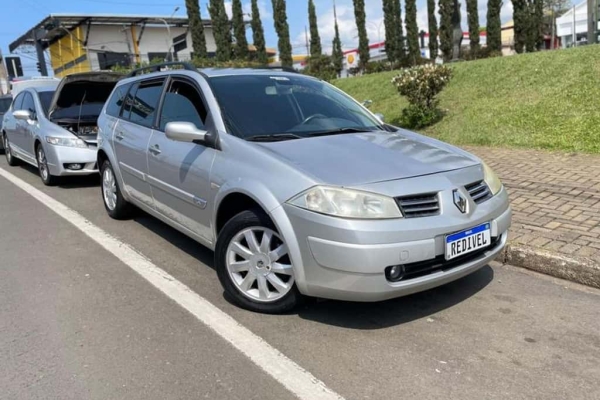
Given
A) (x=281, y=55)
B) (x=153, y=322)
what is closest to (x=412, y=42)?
(x=281, y=55)

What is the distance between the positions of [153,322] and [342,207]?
1.54 m

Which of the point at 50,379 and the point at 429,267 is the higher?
the point at 429,267

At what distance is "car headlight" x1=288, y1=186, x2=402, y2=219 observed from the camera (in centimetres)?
304

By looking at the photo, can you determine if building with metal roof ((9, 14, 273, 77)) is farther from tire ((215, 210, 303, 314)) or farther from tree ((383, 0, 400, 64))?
tire ((215, 210, 303, 314))

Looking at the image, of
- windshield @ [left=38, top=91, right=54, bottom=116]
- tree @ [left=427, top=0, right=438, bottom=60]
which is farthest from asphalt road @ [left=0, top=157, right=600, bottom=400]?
tree @ [left=427, top=0, right=438, bottom=60]

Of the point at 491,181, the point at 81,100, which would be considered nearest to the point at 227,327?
the point at 491,181

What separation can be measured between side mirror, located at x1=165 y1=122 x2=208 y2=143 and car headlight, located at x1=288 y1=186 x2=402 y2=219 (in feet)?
3.83

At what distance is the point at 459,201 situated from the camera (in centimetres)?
330

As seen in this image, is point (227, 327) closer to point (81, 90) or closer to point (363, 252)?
point (363, 252)

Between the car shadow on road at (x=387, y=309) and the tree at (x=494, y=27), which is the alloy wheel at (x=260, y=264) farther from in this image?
the tree at (x=494, y=27)

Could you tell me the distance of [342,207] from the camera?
3.06 meters

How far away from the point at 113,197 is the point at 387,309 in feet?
12.3

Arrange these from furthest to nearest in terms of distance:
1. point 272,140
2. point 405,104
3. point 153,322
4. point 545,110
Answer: point 405,104, point 545,110, point 272,140, point 153,322

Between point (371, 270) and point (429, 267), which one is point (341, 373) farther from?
point (429, 267)
